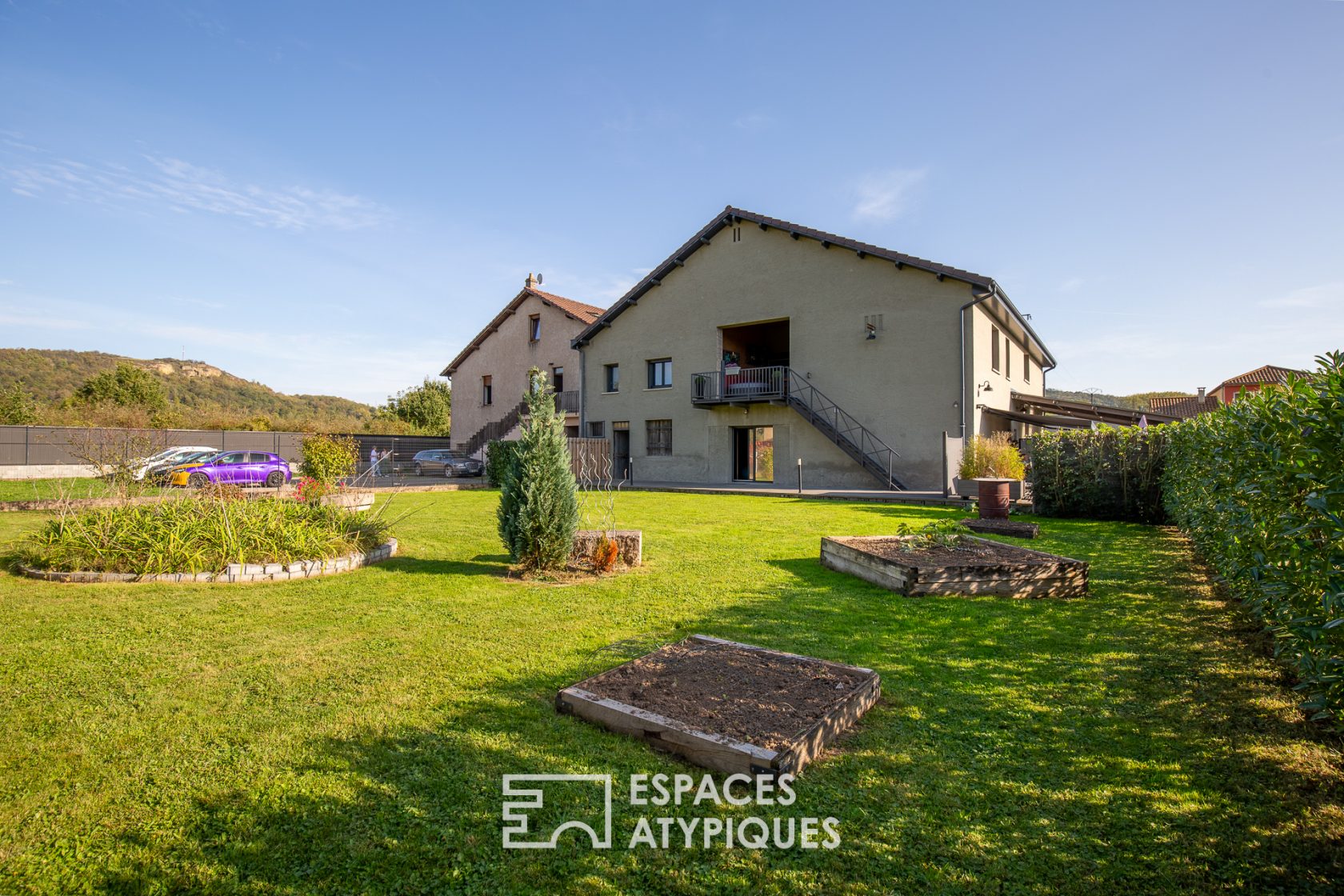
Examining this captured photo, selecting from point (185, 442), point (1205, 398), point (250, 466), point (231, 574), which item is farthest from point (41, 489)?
point (1205, 398)

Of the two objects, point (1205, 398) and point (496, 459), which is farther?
point (1205, 398)

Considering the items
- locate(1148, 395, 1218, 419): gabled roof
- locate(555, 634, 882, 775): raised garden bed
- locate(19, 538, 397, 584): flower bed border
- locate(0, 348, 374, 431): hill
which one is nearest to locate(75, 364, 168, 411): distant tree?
locate(0, 348, 374, 431): hill

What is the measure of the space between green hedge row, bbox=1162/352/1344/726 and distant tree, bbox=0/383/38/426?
49.2 m

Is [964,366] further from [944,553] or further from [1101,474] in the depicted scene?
[944,553]

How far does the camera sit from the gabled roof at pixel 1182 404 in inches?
1494

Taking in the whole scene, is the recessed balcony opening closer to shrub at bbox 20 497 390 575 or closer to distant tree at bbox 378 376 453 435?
shrub at bbox 20 497 390 575

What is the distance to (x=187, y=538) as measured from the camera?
7.00 metres

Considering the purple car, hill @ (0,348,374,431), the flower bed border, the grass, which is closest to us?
the flower bed border

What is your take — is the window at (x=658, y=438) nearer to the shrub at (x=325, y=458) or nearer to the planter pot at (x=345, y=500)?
the shrub at (x=325, y=458)

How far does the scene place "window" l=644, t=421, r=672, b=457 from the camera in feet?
81.6

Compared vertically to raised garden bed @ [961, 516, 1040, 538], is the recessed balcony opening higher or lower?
higher

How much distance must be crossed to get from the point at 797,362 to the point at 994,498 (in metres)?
11.6

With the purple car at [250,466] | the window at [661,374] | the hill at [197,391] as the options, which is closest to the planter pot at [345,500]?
the purple car at [250,466]

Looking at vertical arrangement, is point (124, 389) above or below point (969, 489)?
above
